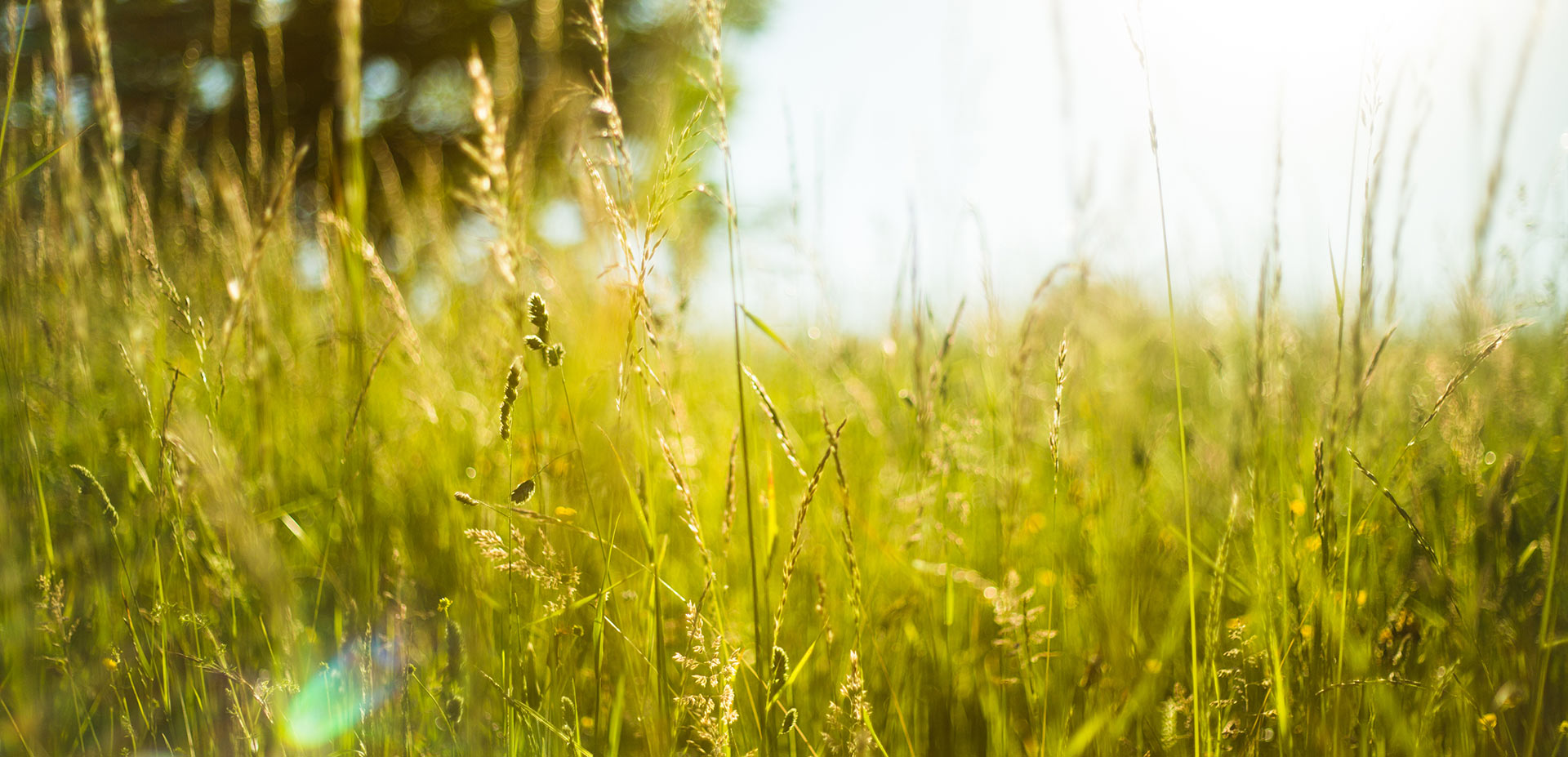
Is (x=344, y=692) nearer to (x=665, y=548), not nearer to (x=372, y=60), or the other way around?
(x=665, y=548)

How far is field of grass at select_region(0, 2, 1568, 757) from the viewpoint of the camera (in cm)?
88

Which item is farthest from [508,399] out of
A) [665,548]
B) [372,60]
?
[372,60]

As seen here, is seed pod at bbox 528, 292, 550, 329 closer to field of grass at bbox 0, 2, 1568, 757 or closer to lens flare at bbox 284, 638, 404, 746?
field of grass at bbox 0, 2, 1568, 757

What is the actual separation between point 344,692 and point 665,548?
45 cm

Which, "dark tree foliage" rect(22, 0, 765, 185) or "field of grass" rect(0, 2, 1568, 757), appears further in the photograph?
"dark tree foliage" rect(22, 0, 765, 185)

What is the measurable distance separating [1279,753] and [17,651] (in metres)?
1.63

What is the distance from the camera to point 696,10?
3.17 ft

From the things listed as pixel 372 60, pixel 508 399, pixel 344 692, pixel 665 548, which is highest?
pixel 372 60

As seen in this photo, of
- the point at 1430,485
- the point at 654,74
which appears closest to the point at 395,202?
the point at 1430,485

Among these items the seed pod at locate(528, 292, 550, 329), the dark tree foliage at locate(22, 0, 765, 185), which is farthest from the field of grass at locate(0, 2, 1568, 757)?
the dark tree foliage at locate(22, 0, 765, 185)

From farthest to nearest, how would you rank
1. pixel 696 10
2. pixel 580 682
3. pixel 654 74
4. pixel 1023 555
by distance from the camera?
pixel 654 74
pixel 1023 555
pixel 580 682
pixel 696 10

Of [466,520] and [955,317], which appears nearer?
[955,317]

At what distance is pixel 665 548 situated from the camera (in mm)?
974

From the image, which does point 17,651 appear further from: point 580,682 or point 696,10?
point 696,10
